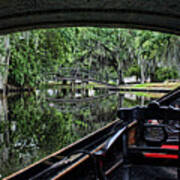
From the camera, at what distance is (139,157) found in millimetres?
1495

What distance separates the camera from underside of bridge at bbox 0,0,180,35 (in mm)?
1809

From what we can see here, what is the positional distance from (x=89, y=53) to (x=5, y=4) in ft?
65.5

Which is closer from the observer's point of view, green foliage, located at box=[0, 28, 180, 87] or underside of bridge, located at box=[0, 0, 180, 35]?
underside of bridge, located at box=[0, 0, 180, 35]

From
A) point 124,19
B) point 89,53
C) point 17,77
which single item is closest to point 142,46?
point 89,53

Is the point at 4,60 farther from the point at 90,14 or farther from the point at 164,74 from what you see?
the point at 164,74

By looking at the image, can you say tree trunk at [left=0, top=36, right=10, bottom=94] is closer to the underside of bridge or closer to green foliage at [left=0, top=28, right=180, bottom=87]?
green foliage at [left=0, top=28, right=180, bottom=87]

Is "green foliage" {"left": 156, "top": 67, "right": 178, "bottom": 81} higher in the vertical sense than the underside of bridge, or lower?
higher

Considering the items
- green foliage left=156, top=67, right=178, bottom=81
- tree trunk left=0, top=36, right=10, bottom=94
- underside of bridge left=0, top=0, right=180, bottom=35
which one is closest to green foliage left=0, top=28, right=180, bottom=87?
tree trunk left=0, top=36, right=10, bottom=94

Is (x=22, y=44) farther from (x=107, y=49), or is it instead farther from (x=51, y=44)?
(x=107, y=49)

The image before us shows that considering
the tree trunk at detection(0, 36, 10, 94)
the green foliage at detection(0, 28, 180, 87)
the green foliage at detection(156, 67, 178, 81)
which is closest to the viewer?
the tree trunk at detection(0, 36, 10, 94)

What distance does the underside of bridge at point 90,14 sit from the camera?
181 centimetres

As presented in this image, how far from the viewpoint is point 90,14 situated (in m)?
2.11

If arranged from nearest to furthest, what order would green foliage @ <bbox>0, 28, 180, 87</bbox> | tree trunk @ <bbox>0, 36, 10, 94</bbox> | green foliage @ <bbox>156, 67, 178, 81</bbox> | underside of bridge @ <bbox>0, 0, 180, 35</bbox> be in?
underside of bridge @ <bbox>0, 0, 180, 35</bbox> < tree trunk @ <bbox>0, 36, 10, 94</bbox> < green foliage @ <bbox>0, 28, 180, 87</bbox> < green foliage @ <bbox>156, 67, 178, 81</bbox>

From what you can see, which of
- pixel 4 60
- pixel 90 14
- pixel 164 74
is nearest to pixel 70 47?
pixel 4 60
